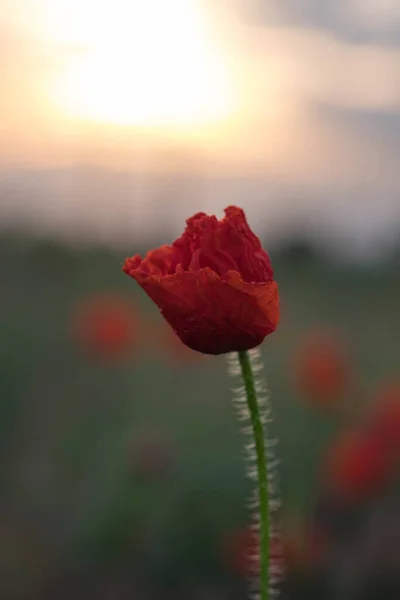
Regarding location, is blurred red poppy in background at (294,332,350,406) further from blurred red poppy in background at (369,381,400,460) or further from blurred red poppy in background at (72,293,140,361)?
blurred red poppy in background at (72,293,140,361)

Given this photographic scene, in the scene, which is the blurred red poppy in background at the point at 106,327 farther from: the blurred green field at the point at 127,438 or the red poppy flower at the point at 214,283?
the red poppy flower at the point at 214,283

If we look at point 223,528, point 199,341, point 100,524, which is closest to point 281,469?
point 223,528

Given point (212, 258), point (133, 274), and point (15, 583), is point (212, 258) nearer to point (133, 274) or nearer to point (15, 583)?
point (133, 274)

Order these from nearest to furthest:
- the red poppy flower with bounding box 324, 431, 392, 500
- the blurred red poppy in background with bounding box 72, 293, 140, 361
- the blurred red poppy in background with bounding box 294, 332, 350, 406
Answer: the red poppy flower with bounding box 324, 431, 392, 500
the blurred red poppy in background with bounding box 294, 332, 350, 406
the blurred red poppy in background with bounding box 72, 293, 140, 361

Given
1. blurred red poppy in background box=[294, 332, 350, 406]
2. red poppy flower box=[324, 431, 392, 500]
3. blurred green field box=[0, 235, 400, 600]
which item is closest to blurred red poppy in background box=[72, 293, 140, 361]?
blurred green field box=[0, 235, 400, 600]

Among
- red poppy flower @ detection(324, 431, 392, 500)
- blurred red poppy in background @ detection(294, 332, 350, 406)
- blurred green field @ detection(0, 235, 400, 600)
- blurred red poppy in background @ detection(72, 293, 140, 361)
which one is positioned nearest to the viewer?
red poppy flower @ detection(324, 431, 392, 500)

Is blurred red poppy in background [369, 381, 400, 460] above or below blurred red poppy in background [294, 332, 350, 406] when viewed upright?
below

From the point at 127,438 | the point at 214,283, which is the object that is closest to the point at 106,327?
the point at 127,438

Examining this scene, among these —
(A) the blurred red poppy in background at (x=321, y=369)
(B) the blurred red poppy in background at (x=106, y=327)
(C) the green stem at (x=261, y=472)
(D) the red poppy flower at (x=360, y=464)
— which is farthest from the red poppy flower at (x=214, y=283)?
(B) the blurred red poppy in background at (x=106, y=327)
